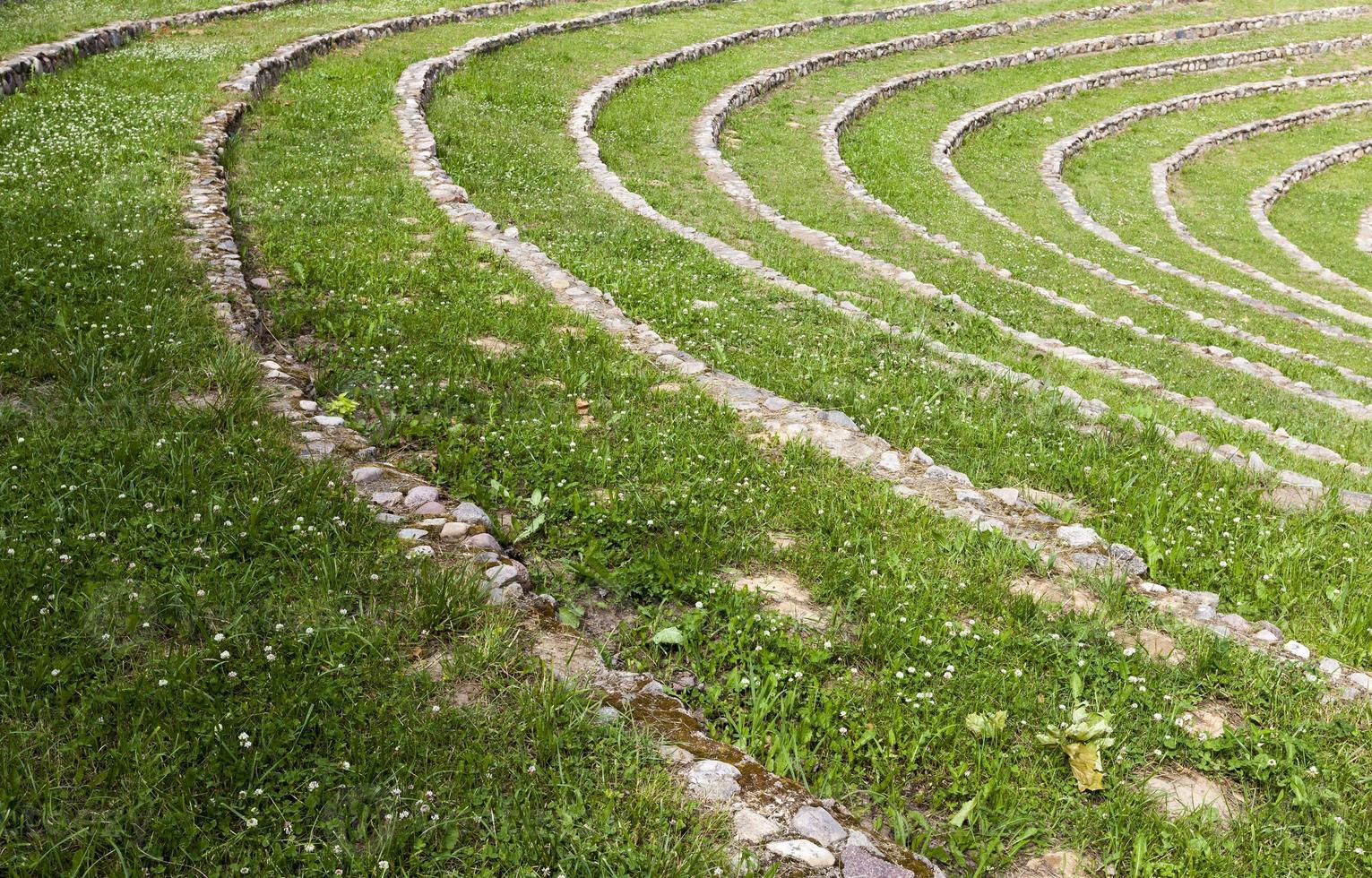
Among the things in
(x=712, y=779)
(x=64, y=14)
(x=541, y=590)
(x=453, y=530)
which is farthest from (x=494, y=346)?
(x=64, y=14)

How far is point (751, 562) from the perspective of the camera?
242 inches

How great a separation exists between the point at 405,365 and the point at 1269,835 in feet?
21.9

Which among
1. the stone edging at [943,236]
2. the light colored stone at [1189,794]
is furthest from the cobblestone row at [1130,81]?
the light colored stone at [1189,794]

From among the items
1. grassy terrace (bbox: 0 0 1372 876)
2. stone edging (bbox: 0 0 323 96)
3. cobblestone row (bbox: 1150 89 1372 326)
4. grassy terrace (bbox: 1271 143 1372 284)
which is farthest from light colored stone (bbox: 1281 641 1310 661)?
grassy terrace (bbox: 1271 143 1372 284)

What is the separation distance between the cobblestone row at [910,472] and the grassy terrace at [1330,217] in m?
22.2

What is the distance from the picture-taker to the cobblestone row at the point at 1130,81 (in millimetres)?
13539

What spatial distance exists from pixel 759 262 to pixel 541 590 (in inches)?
369

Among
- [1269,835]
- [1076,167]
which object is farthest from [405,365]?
[1076,167]

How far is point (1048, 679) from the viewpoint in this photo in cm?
522

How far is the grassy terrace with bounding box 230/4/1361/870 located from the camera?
4523mm

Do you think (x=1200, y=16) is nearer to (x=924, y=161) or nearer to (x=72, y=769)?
(x=924, y=161)

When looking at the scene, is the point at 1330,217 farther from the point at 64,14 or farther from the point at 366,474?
the point at 64,14

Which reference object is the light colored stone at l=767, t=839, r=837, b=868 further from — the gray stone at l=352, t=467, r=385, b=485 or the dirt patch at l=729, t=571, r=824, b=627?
the gray stone at l=352, t=467, r=385, b=485

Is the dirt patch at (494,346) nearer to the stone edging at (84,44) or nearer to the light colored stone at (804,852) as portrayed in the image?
the light colored stone at (804,852)
